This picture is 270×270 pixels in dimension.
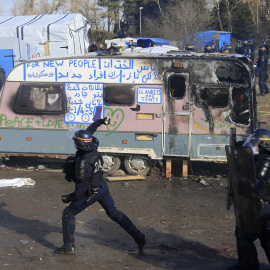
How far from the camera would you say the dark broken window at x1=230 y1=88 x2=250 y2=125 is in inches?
379

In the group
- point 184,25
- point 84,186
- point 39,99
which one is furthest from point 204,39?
point 84,186

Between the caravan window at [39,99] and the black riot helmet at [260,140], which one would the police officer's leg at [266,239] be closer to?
the black riot helmet at [260,140]

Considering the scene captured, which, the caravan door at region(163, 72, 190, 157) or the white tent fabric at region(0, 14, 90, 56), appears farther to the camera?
the white tent fabric at region(0, 14, 90, 56)

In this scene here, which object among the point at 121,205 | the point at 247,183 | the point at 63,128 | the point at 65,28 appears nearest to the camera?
the point at 247,183

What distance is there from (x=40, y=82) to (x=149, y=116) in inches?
105

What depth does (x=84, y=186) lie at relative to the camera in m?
5.70

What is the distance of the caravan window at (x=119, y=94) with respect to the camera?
9.99 meters

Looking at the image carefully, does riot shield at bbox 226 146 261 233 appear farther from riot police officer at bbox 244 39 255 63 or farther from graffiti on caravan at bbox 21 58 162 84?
riot police officer at bbox 244 39 255 63

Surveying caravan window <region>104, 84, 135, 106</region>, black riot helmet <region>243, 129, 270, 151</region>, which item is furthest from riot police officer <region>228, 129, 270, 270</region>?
caravan window <region>104, 84, 135, 106</region>

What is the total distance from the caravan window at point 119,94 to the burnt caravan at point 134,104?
0.02m

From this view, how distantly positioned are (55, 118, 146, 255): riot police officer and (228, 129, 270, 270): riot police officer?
1541 millimetres

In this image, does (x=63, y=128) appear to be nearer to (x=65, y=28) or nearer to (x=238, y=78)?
(x=238, y=78)

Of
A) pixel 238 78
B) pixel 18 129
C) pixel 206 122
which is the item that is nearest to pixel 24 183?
pixel 18 129

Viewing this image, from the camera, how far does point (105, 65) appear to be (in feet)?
33.0
